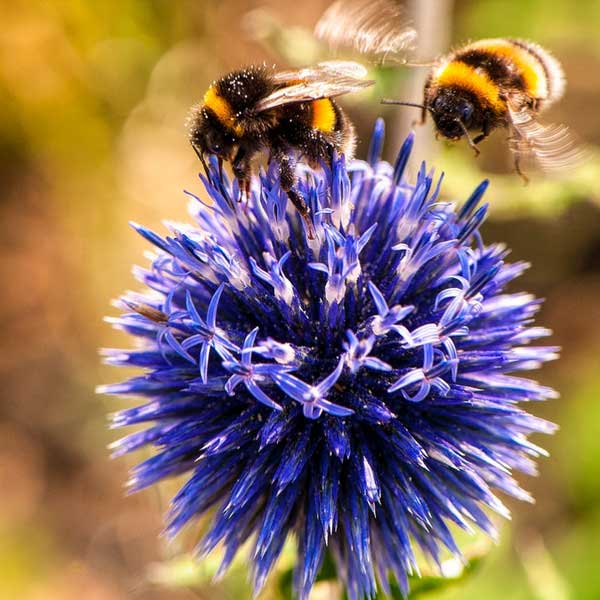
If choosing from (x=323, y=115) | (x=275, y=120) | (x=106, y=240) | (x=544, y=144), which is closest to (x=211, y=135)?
(x=275, y=120)

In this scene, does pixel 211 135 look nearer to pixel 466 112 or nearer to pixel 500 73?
pixel 466 112

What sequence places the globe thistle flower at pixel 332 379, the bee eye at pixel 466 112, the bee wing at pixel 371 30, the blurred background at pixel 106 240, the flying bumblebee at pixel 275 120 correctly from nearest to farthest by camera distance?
the globe thistle flower at pixel 332 379
the flying bumblebee at pixel 275 120
the bee eye at pixel 466 112
the bee wing at pixel 371 30
the blurred background at pixel 106 240

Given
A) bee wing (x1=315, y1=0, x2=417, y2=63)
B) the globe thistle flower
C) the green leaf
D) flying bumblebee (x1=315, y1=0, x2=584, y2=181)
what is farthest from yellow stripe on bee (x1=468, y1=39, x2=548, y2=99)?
the green leaf

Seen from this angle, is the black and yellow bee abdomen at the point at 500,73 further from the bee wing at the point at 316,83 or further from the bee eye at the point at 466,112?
A: the bee wing at the point at 316,83

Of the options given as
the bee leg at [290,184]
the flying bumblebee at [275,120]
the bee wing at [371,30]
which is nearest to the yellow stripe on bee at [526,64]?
the bee wing at [371,30]

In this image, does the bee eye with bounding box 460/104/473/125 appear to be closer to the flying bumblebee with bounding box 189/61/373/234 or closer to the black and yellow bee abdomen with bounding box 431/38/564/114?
the black and yellow bee abdomen with bounding box 431/38/564/114

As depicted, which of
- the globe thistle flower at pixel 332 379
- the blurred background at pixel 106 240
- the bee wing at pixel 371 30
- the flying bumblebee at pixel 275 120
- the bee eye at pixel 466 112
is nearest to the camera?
the globe thistle flower at pixel 332 379

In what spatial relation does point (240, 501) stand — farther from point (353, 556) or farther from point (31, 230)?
Answer: point (31, 230)

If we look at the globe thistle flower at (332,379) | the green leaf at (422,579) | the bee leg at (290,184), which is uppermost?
the bee leg at (290,184)
